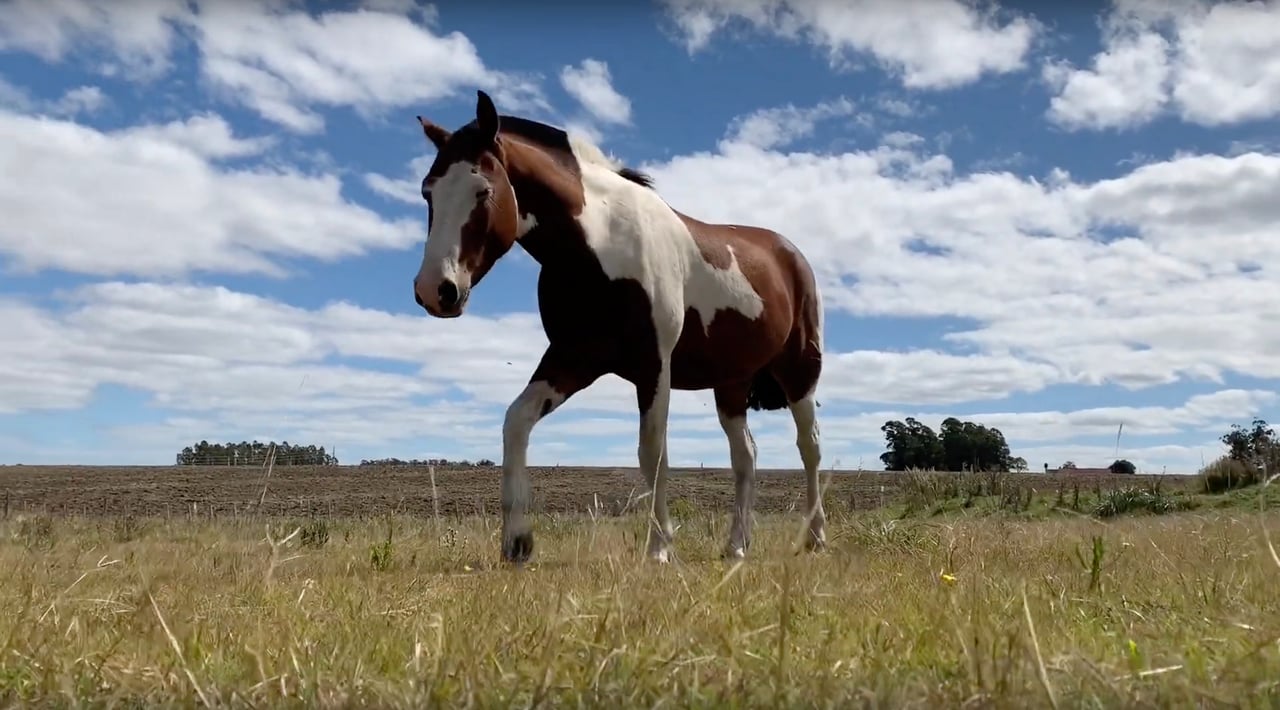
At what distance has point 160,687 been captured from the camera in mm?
2008

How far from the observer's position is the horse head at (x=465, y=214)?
185 inches

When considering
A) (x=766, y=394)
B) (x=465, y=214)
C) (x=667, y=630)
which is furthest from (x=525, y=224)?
(x=766, y=394)

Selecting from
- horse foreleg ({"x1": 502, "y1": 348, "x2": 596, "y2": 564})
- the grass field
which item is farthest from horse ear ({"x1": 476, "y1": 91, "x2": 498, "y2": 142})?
the grass field

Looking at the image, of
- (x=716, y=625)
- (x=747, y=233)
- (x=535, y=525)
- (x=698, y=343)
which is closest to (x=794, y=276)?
(x=747, y=233)

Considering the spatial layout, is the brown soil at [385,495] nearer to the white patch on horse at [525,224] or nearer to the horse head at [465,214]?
the white patch on horse at [525,224]

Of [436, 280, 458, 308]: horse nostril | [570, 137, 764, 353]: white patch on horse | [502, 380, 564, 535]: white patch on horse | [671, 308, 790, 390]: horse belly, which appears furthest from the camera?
[671, 308, 790, 390]: horse belly

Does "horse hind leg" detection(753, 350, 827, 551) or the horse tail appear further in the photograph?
the horse tail

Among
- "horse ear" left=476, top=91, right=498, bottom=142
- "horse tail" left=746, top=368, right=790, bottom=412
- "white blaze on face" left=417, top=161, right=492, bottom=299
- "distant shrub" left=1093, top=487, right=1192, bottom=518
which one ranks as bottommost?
"distant shrub" left=1093, top=487, right=1192, bottom=518

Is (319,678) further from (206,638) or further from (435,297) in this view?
Result: (435,297)

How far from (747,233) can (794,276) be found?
1.72 ft

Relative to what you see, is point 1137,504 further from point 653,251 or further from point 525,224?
point 525,224

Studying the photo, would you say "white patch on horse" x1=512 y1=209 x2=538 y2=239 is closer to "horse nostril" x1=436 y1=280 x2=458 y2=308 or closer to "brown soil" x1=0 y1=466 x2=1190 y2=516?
"horse nostril" x1=436 y1=280 x2=458 y2=308

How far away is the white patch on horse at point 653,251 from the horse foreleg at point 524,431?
0.57 meters

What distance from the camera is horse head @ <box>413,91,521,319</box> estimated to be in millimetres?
4691
